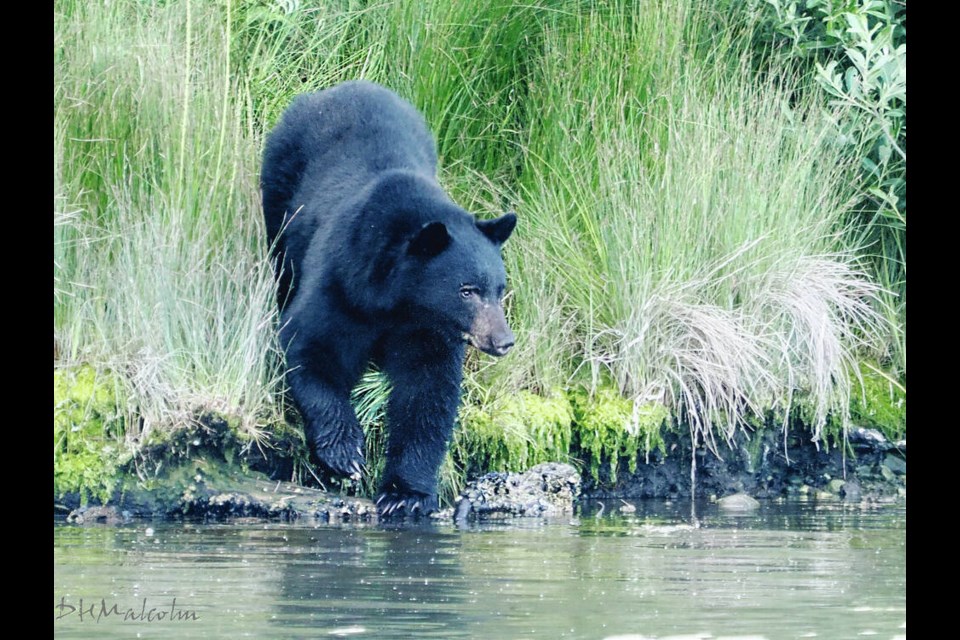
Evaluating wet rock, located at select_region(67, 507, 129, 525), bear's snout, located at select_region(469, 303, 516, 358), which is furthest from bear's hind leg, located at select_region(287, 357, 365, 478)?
wet rock, located at select_region(67, 507, 129, 525)

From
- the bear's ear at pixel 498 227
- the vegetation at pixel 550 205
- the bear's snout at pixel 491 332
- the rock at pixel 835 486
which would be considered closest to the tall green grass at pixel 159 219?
the vegetation at pixel 550 205

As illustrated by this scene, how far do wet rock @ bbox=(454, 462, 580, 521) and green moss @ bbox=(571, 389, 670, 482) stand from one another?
0.29 m

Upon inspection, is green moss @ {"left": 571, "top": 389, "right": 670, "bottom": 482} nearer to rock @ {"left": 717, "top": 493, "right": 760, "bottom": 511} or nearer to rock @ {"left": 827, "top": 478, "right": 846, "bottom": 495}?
rock @ {"left": 717, "top": 493, "right": 760, "bottom": 511}

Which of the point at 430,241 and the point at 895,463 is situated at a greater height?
the point at 430,241

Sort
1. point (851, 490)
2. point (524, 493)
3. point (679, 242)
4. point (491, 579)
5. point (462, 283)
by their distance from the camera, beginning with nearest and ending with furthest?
1. point (491, 579)
2. point (462, 283)
3. point (524, 493)
4. point (679, 242)
5. point (851, 490)

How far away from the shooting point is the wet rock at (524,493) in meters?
7.39

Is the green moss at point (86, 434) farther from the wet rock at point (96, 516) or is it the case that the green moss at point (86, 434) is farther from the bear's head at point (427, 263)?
the bear's head at point (427, 263)

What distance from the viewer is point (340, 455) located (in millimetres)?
7230

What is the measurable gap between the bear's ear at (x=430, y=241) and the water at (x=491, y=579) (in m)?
1.34

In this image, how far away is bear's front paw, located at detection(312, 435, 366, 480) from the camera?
23.6ft

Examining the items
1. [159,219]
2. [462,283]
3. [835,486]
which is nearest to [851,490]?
[835,486]

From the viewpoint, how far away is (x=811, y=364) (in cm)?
820

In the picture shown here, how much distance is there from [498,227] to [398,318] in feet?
2.25

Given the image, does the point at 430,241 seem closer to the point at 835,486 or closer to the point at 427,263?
the point at 427,263
